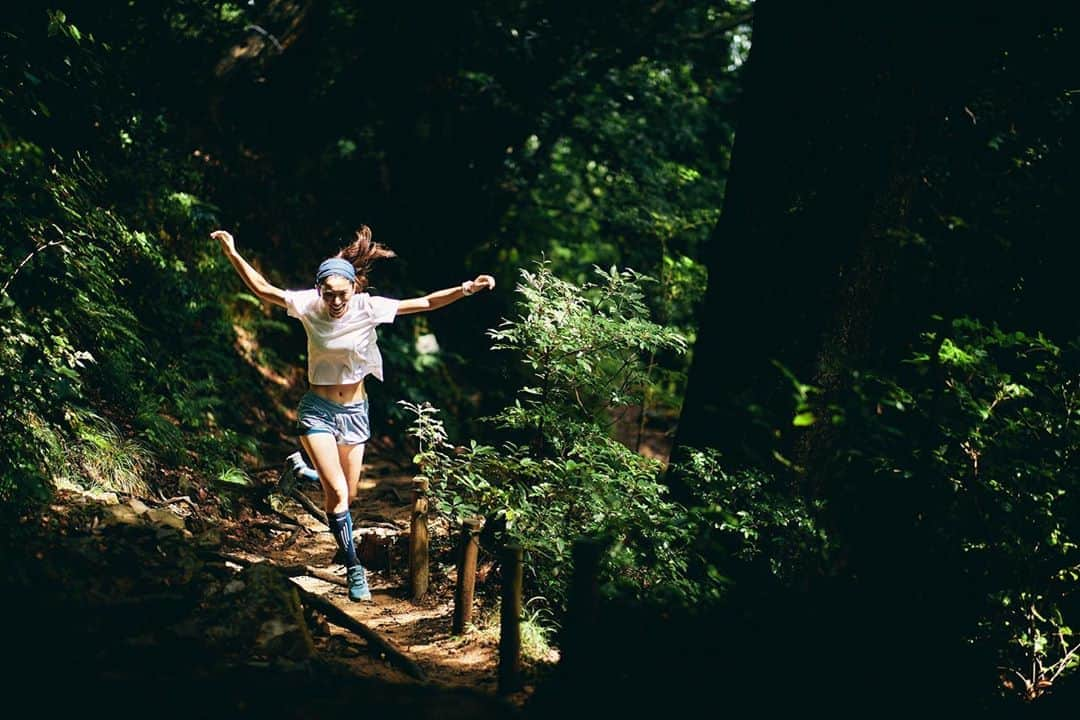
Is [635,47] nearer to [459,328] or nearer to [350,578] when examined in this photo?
[459,328]

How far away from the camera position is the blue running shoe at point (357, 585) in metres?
6.11

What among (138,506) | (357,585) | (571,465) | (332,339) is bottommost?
(357,585)

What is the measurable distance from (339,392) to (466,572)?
5.48 ft

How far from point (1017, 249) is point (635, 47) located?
32.0 feet

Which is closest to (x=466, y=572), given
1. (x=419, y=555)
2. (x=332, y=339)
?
(x=419, y=555)

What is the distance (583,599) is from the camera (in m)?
4.08

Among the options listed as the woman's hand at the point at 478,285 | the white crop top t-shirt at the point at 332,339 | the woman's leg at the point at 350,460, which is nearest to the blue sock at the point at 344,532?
the woman's leg at the point at 350,460

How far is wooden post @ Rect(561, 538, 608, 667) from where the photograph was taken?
4.01 metres

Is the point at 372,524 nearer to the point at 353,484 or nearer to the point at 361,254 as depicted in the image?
the point at 353,484

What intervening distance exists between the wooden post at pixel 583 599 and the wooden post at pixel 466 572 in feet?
4.66

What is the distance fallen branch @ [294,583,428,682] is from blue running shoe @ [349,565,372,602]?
1.91 ft

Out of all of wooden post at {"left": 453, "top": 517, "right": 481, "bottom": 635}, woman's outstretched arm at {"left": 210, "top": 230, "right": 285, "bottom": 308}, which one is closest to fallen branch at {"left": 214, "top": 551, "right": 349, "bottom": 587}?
wooden post at {"left": 453, "top": 517, "right": 481, "bottom": 635}

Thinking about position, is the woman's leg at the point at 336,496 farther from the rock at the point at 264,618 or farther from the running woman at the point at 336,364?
the rock at the point at 264,618

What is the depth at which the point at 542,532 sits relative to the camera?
5.44m
